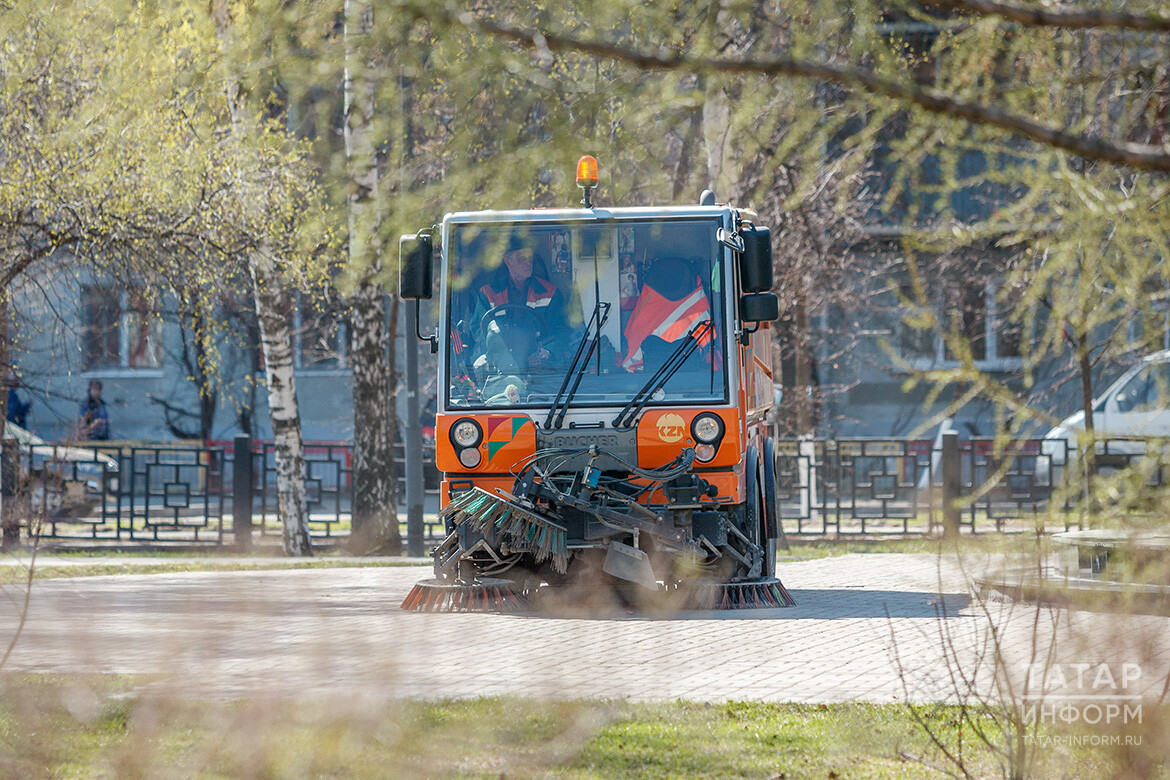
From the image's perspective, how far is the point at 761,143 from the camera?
390 cm

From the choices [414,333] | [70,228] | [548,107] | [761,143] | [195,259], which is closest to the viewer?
[548,107]

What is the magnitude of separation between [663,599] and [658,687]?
3.37 meters

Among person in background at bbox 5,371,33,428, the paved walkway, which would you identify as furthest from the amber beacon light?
person in background at bbox 5,371,33,428

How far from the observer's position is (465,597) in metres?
10.2

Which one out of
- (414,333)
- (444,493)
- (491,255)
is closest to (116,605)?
(444,493)

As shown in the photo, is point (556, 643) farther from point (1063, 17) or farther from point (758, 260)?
point (1063, 17)

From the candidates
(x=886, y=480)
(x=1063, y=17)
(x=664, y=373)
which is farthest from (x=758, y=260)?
(x=886, y=480)

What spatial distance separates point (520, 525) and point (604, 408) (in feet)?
3.80

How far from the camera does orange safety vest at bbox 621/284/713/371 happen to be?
1069 centimetres

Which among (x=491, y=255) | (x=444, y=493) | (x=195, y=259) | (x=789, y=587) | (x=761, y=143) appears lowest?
(x=789, y=587)

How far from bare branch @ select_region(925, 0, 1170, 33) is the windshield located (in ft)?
23.4

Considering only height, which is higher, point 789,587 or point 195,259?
point 195,259

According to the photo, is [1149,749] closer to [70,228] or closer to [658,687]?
[658,687]

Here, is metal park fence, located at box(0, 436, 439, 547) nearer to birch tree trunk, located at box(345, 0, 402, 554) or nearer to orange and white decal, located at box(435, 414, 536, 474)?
birch tree trunk, located at box(345, 0, 402, 554)
